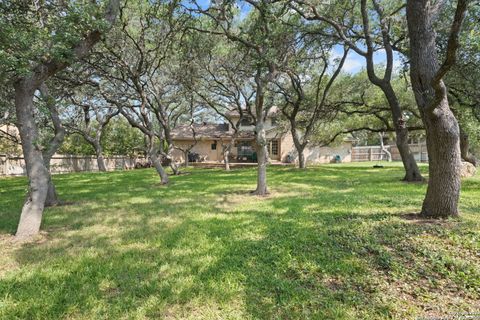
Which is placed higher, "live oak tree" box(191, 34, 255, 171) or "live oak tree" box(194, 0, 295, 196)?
"live oak tree" box(191, 34, 255, 171)

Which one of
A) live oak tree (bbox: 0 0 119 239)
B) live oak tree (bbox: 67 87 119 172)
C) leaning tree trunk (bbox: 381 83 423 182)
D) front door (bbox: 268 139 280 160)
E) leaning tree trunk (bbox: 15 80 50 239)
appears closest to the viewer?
live oak tree (bbox: 0 0 119 239)

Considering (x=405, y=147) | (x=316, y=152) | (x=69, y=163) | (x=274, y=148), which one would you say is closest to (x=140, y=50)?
(x=405, y=147)

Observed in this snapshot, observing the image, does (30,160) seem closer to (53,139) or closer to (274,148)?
(53,139)

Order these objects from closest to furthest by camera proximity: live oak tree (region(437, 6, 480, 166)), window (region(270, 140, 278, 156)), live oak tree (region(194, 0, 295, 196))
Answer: live oak tree (region(194, 0, 295, 196))
live oak tree (region(437, 6, 480, 166))
window (region(270, 140, 278, 156))

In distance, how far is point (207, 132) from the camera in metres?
26.4

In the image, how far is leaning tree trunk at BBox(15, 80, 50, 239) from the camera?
14.9 feet

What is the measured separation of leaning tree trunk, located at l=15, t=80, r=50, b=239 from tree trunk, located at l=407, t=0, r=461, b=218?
6.80m

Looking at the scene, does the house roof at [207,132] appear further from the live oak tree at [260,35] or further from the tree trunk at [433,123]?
the tree trunk at [433,123]

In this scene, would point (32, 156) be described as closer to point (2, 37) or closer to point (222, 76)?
point (2, 37)

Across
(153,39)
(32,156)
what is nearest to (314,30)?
(153,39)

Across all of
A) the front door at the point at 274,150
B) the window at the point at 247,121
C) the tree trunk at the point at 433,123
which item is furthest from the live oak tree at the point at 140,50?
the front door at the point at 274,150

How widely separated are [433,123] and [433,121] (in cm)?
4

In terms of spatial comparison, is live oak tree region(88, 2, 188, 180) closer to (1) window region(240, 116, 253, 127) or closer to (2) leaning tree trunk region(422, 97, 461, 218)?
(2) leaning tree trunk region(422, 97, 461, 218)

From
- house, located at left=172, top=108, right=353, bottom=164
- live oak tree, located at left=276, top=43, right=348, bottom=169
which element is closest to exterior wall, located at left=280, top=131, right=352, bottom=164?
house, located at left=172, top=108, right=353, bottom=164
